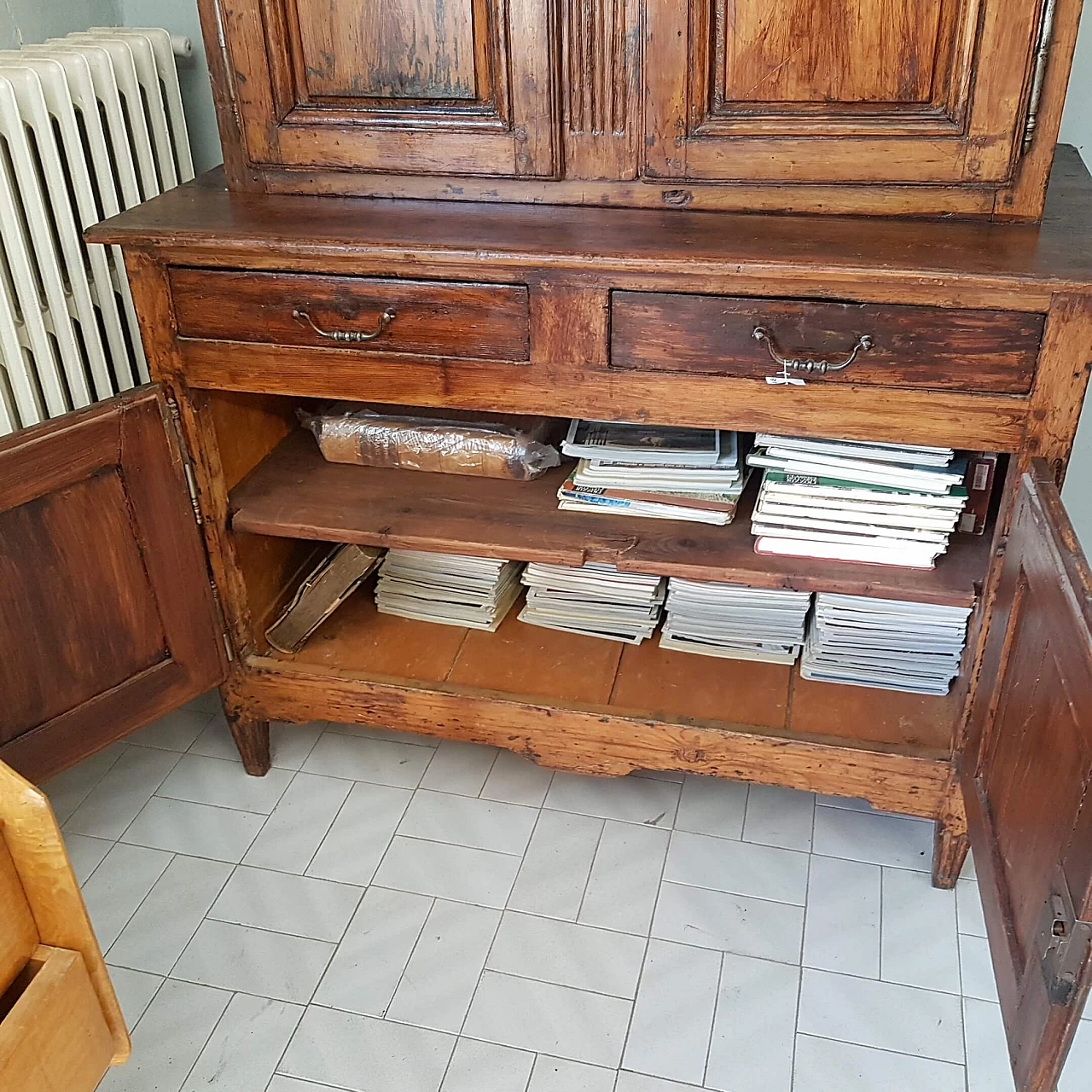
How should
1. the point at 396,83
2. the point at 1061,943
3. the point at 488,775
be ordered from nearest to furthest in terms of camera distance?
the point at 1061,943 → the point at 396,83 → the point at 488,775

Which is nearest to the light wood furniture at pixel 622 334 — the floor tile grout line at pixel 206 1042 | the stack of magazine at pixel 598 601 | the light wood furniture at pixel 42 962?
the stack of magazine at pixel 598 601

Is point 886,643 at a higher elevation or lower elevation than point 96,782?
higher

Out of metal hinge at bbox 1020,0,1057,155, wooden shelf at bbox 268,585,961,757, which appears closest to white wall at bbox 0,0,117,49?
wooden shelf at bbox 268,585,961,757

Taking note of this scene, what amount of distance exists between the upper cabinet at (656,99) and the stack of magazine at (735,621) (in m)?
0.62

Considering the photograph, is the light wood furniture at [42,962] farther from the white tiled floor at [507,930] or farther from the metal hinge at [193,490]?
the metal hinge at [193,490]

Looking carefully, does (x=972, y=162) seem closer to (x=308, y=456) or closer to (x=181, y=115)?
(x=308, y=456)

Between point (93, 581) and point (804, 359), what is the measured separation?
1.03m

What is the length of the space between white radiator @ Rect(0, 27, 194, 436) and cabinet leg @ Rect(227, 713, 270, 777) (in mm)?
608

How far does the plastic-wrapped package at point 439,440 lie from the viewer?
1770 mm

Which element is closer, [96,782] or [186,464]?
[186,464]

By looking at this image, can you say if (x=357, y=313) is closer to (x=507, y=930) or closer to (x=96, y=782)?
(x=507, y=930)

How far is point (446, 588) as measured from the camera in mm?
1931

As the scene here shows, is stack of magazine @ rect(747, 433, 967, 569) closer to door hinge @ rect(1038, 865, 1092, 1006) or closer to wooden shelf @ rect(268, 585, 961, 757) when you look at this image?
wooden shelf @ rect(268, 585, 961, 757)

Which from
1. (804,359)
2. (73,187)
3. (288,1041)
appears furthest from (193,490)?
(804,359)
